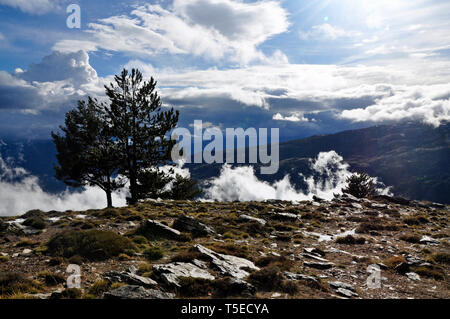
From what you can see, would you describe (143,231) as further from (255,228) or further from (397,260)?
(397,260)

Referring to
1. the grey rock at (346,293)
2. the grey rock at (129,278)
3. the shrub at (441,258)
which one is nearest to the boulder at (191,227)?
the grey rock at (129,278)

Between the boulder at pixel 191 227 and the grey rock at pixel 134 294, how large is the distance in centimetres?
948

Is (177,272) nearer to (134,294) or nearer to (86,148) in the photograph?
(134,294)

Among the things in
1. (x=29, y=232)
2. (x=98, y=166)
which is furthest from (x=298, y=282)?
(x=98, y=166)

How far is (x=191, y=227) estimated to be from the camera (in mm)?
18719

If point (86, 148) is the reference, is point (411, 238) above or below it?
below

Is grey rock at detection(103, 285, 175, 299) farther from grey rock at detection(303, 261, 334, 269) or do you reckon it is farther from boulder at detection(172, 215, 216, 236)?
boulder at detection(172, 215, 216, 236)

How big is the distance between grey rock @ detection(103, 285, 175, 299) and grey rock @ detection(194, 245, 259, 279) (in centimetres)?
315

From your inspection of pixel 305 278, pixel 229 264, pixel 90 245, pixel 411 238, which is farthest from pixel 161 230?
pixel 411 238

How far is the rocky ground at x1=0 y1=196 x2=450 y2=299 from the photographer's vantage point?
9.47 metres

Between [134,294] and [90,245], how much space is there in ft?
19.7

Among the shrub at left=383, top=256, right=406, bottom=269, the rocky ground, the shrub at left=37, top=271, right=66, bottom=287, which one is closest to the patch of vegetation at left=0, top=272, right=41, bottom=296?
the rocky ground

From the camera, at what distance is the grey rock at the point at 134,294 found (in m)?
8.04

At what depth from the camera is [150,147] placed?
32.5 m
